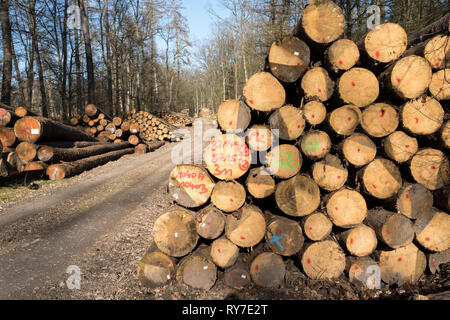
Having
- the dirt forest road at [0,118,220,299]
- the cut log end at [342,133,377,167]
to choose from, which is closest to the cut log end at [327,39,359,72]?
the cut log end at [342,133,377,167]

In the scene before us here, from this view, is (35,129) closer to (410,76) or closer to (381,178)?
(381,178)

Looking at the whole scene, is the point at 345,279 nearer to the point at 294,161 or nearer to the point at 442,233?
the point at 442,233

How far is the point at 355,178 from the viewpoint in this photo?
3.41 meters

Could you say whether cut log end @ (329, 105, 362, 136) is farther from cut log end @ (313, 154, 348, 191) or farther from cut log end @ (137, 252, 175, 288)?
cut log end @ (137, 252, 175, 288)

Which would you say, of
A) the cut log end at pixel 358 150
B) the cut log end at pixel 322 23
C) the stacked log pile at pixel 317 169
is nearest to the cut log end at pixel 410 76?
the stacked log pile at pixel 317 169

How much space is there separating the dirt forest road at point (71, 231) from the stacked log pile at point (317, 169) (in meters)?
1.06

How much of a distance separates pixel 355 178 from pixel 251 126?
1626mm

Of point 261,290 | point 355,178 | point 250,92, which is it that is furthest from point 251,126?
point 261,290

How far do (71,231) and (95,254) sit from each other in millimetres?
Result: 974

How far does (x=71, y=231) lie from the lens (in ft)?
14.7

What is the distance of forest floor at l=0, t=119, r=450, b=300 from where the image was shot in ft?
10.2

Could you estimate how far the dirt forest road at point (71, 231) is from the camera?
320 centimetres

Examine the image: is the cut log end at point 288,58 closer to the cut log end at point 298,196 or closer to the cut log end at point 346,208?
the cut log end at point 298,196
